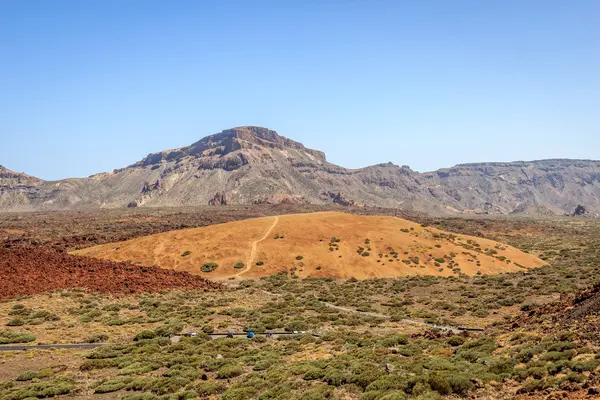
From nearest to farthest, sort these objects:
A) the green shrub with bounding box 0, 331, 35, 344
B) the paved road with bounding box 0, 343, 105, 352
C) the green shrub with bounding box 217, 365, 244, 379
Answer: the green shrub with bounding box 217, 365, 244, 379, the paved road with bounding box 0, 343, 105, 352, the green shrub with bounding box 0, 331, 35, 344

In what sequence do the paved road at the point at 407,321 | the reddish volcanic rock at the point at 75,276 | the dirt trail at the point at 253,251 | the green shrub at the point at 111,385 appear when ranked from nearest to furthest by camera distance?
the green shrub at the point at 111,385 → the paved road at the point at 407,321 → the reddish volcanic rock at the point at 75,276 → the dirt trail at the point at 253,251

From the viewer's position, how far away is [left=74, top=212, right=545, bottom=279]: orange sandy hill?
2094 inches

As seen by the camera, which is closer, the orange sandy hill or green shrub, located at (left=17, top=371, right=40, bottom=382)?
green shrub, located at (left=17, top=371, right=40, bottom=382)

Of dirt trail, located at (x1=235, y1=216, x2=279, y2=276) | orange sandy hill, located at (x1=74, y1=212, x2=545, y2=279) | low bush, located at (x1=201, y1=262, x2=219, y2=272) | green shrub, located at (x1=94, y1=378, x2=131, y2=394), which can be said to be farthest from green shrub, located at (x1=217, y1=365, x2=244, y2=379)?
low bush, located at (x1=201, y1=262, x2=219, y2=272)

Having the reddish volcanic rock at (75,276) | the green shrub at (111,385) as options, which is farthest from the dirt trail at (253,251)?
the green shrub at (111,385)

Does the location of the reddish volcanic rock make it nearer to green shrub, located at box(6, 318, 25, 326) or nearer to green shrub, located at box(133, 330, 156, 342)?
green shrub, located at box(6, 318, 25, 326)

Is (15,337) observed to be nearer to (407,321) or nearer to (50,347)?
(50,347)

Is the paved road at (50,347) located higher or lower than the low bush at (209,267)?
lower

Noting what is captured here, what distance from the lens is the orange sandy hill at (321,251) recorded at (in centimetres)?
5319

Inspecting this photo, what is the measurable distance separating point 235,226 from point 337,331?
42815 mm

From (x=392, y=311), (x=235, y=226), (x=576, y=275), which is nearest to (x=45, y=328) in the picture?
(x=392, y=311)

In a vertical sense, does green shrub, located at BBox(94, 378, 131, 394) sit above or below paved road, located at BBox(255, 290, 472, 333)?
above

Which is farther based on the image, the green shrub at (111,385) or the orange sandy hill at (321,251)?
the orange sandy hill at (321,251)

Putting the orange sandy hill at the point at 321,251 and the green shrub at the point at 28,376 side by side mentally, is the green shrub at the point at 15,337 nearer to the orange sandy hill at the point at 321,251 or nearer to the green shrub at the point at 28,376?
the green shrub at the point at 28,376
